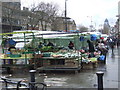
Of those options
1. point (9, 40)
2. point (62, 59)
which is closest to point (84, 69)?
point (62, 59)

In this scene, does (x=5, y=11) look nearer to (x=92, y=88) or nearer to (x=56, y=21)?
(x=56, y=21)

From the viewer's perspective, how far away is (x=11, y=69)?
1219 centimetres

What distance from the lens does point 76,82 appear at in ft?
29.5

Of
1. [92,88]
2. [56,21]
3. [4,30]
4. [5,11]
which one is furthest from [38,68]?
[4,30]

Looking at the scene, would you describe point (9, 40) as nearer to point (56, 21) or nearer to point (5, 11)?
point (5, 11)

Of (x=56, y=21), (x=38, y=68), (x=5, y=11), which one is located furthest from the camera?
(x=56, y=21)

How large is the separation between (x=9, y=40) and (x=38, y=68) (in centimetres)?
479

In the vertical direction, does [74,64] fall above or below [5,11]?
below

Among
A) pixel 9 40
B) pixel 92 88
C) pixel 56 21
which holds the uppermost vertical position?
pixel 56 21

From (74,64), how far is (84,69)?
0.67 metres

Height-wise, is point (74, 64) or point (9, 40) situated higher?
point (9, 40)

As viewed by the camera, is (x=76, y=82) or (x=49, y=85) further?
(x=76, y=82)

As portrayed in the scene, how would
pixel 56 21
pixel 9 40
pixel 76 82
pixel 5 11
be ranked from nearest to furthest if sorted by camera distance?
pixel 76 82 < pixel 9 40 < pixel 5 11 < pixel 56 21

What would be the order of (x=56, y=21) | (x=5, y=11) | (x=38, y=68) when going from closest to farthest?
(x=38, y=68), (x=5, y=11), (x=56, y=21)
